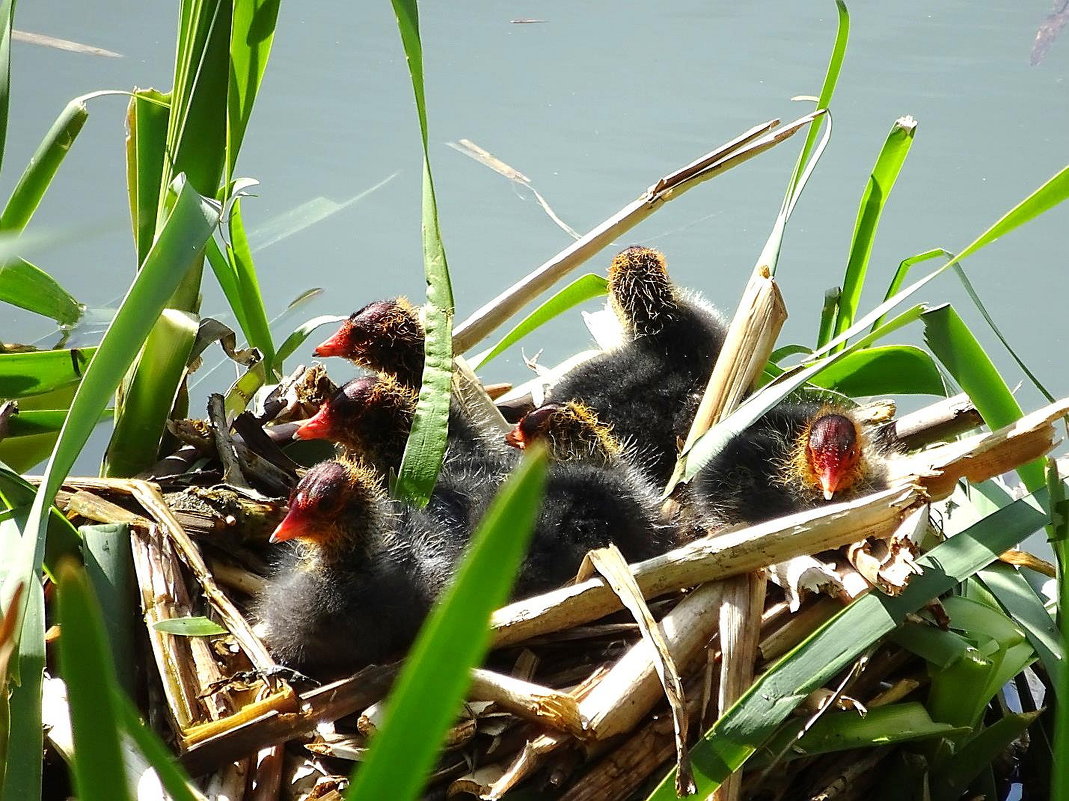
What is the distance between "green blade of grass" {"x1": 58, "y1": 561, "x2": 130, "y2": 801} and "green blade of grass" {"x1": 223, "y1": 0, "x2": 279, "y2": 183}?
72 centimetres

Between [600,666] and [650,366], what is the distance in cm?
41

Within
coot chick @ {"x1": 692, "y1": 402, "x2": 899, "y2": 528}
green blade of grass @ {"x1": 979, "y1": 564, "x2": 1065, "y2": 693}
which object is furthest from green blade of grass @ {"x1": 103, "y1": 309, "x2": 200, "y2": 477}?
green blade of grass @ {"x1": 979, "y1": 564, "x2": 1065, "y2": 693}

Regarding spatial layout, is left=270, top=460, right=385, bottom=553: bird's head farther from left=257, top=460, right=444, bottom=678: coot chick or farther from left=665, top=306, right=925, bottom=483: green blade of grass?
left=665, top=306, right=925, bottom=483: green blade of grass

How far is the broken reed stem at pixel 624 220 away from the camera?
40.4 inches

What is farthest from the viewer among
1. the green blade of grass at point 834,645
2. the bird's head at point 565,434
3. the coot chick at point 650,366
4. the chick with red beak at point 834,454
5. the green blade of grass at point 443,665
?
the coot chick at point 650,366

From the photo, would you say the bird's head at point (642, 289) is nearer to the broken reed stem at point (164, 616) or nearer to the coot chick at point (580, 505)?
the coot chick at point (580, 505)

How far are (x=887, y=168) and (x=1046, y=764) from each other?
57cm

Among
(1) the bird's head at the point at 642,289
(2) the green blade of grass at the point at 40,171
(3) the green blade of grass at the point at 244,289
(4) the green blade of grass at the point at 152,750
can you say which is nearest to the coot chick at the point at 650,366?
(1) the bird's head at the point at 642,289

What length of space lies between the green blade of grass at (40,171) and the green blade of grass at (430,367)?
0.40 m

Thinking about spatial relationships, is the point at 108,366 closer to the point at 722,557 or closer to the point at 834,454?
the point at 722,557

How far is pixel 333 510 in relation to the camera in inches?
32.5

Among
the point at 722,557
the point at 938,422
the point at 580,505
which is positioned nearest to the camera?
the point at 722,557

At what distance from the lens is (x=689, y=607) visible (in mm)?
766

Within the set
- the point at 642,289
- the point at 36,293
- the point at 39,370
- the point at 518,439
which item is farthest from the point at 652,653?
the point at 36,293
